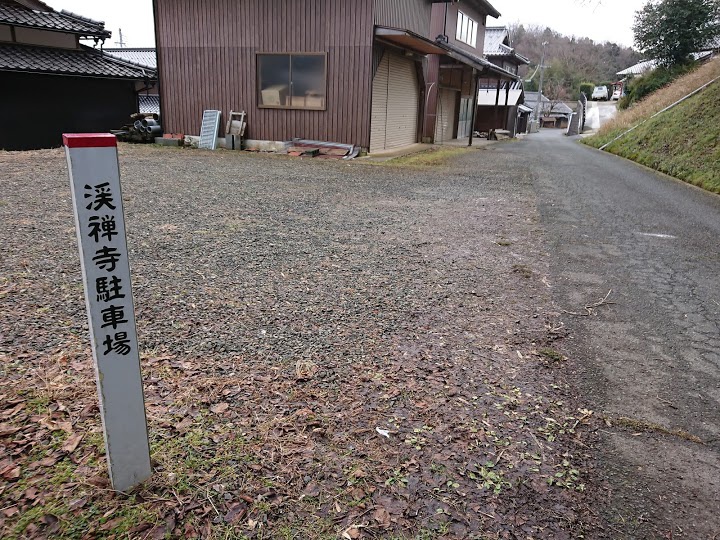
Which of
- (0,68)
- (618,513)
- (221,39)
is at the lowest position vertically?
(618,513)

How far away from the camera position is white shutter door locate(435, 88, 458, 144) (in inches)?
928

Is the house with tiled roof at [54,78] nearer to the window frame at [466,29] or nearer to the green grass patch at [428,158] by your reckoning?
the green grass patch at [428,158]

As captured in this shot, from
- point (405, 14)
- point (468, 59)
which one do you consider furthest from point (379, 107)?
point (468, 59)

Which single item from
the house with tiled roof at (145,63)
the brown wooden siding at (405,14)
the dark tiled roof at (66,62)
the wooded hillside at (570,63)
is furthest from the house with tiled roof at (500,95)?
the wooded hillside at (570,63)

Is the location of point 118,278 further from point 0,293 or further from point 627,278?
point 627,278

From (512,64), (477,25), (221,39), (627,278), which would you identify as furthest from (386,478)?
(512,64)

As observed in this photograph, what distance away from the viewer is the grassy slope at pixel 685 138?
40.6 feet

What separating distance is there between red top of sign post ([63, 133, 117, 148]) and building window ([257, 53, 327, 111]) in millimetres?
13688

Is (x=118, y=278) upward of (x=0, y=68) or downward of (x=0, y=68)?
downward

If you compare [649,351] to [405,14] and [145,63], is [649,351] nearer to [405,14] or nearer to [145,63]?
[405,14]

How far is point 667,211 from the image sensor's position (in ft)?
28.2

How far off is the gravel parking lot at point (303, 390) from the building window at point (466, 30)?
2077 cm

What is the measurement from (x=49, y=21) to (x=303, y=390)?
17333 mm

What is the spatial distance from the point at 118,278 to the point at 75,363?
143 cm
